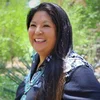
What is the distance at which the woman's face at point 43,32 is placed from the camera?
5.60 ft

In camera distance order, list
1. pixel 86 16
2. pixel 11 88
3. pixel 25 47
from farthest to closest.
A: pixel 86 16 < pixel 25 47 < pixel 11 88

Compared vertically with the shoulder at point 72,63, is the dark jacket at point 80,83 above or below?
below

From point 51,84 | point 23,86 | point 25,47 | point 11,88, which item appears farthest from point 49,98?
point 25,47

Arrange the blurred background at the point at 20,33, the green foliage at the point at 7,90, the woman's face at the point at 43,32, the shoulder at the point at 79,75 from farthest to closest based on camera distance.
Result: the blurred background at the point at 20,33
the green foliage at the point at 7,90
the woman's face at the point at 43,32
the shoulder at the point at 79,75

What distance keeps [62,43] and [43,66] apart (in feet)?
0.68

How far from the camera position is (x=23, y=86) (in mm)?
1922

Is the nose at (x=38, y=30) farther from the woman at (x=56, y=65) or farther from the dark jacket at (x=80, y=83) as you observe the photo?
the dark jacket at (x=80, y=83)

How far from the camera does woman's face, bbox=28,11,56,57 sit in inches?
67.2

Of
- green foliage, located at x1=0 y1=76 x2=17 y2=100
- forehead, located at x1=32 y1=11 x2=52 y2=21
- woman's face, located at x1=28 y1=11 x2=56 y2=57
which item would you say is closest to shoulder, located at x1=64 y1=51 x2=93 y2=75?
woman's face, located at x1=28 y1=11 x2=56 y2=57

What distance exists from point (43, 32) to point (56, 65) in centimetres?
18

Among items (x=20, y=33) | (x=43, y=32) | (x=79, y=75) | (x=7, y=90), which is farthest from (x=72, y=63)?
(x=20, y=33)

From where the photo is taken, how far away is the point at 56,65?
5.56 ft

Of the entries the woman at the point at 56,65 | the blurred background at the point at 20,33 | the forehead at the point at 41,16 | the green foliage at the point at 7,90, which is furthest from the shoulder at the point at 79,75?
the blurred background at the point at 20,33

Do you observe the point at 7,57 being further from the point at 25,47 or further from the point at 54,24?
the point at 54,24
